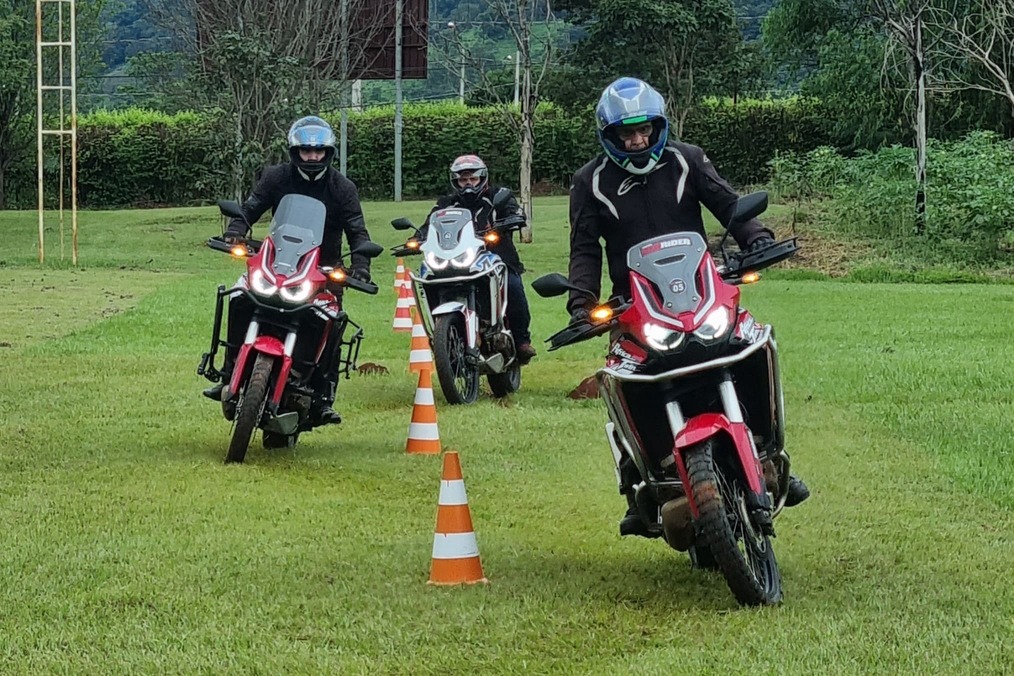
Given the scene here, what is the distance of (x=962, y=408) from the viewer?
36.0ft

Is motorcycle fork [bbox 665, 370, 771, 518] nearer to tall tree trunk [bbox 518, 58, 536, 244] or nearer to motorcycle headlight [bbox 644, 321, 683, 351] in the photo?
motorcycle headlight [bbox 644, 321, 683, 351]

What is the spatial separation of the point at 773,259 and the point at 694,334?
0.50 meters

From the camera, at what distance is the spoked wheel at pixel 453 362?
11.5 meters

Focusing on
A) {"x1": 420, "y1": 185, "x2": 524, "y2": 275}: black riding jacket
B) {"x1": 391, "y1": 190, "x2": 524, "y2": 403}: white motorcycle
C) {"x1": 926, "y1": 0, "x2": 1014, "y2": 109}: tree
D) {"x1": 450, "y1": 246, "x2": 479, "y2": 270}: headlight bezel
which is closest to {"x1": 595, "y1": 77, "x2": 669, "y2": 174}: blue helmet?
{"x1": 391, "y1": 190, "x2": 524, "y2": 403}: white motorcycle

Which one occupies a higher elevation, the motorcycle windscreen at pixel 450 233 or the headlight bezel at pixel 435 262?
the motorcycle windscreen at pixel 450 233

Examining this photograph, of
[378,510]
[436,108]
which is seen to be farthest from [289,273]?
[436,108]

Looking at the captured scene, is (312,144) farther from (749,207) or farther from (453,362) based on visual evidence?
(749,207)

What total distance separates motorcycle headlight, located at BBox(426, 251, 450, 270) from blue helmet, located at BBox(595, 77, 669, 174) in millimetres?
5558

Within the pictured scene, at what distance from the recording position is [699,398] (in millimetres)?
5859

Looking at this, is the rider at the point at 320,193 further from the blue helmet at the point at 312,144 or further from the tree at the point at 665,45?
the tree at the point at 665,45

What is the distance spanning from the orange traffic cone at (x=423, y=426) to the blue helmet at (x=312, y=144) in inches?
62.2

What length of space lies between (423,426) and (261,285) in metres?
1.30

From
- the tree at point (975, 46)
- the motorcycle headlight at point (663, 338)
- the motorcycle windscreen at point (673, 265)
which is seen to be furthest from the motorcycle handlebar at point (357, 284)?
the tree at point (975, 46)

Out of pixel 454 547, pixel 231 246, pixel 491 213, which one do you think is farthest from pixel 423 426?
pixel 491 213
